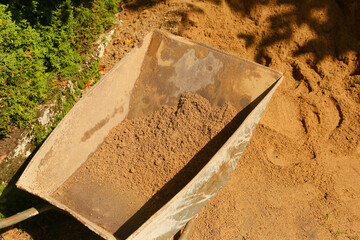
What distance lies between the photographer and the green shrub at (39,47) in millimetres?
2912

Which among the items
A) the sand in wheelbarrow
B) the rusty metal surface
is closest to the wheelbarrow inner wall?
the sand in wheelbarrow

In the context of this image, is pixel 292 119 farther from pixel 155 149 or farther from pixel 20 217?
pixel 20 217

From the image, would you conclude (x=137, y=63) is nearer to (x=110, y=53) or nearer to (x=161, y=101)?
(x=161, y=101)

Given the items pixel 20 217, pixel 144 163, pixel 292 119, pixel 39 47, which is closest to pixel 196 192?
pixel 144 163

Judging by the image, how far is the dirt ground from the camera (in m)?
A: 3.01

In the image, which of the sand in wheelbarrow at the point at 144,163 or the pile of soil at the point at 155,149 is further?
the pile of soil at the point at 155,149

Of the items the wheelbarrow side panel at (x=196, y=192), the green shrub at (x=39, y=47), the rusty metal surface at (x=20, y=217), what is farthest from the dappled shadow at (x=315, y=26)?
the rusty metal surface at (x=20, y=217)

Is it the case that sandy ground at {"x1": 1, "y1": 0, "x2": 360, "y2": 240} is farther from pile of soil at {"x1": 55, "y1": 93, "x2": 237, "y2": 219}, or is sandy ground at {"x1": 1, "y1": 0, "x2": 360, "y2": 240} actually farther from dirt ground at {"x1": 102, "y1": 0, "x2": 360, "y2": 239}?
pile of soil at {"x1": 55, "y1": 93, "x2": 237, "y2": 219}

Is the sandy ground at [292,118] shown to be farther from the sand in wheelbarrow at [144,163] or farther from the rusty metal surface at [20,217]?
the rusty metal surface at [20,217]

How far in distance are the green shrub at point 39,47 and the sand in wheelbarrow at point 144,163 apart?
0.86 m

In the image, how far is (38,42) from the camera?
3.45m

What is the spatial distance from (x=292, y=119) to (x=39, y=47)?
2.91 m

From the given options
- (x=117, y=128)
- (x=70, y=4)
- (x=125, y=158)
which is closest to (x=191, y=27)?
(x=70, y=4)

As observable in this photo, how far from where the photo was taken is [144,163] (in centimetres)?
286
